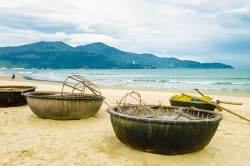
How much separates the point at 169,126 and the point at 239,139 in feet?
9.00

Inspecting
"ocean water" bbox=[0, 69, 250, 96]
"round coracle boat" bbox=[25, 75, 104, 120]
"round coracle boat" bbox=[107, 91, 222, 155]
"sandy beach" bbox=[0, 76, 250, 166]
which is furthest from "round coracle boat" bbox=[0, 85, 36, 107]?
"ocean water" bbox=[0, 69, 250, 96]

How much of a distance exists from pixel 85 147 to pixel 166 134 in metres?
1.66

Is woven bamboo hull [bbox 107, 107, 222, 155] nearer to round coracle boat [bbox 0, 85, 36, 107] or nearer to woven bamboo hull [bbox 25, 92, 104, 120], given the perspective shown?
woven bamboo hull [bbox 25, 92, 104, 120]

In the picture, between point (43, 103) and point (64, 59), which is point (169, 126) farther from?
point (64, 59)

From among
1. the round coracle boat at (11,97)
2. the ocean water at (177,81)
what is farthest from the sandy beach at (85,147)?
the ocean water at (177,81)

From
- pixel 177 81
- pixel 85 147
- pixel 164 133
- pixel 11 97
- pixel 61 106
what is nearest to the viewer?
pixel 164 133

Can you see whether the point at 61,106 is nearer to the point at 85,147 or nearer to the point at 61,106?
the point at 61,106

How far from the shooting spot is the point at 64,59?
180 metres

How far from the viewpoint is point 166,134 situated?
4223mm

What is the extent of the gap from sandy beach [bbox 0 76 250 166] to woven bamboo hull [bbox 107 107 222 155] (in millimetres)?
170

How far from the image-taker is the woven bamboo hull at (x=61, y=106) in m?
6.85

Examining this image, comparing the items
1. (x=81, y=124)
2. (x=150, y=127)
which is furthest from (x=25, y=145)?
(x=150, y=127)

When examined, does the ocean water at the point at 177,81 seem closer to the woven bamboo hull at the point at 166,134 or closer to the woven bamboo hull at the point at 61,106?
Answer: the woven bamboo hull at the point at 61,106

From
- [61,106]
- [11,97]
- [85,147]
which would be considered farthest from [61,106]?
[11,97]
